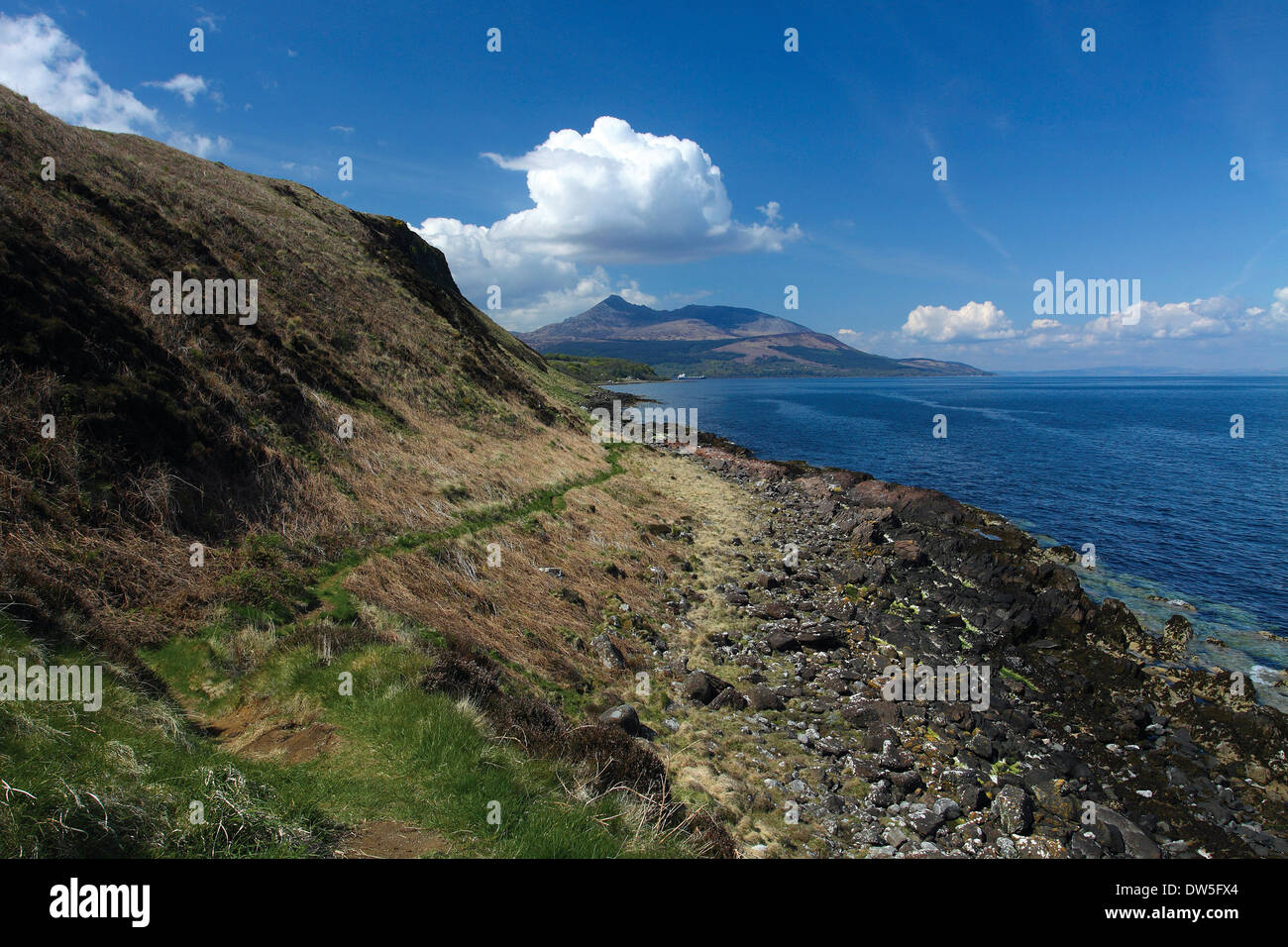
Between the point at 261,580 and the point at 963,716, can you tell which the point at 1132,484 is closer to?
the point at 963,716

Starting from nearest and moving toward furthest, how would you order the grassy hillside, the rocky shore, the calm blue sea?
the grassy hillside
the rocky shore
the calm blue sea

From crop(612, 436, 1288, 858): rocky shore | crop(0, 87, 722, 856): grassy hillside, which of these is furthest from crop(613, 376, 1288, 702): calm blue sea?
crop(0, 87, 722, 856): grassy hillside

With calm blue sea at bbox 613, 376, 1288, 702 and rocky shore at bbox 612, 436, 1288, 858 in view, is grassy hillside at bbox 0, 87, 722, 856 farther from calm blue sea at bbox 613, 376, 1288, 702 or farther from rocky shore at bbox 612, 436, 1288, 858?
calm blue sea at bbox 613, 376, 1288, 702

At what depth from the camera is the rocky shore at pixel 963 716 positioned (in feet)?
39.1

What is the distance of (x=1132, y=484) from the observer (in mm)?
48750

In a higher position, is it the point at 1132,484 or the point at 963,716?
the point at 1132,484

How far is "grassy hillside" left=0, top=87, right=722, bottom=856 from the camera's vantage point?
5.98 metres

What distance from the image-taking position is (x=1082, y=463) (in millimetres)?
58938

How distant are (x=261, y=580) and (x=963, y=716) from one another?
731 inches

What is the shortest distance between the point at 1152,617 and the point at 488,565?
27392mm

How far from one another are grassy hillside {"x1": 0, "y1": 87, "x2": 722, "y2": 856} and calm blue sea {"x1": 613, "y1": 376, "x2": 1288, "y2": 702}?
82.2 ft

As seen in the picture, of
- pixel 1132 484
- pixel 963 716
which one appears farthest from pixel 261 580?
pixel 1132 484
